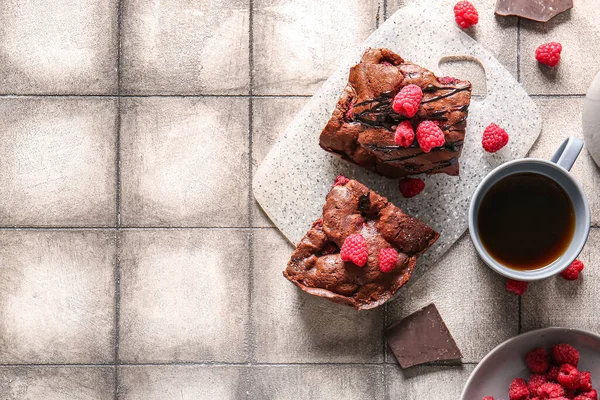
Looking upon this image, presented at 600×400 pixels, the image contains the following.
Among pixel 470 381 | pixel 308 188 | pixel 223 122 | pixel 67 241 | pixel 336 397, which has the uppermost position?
pixel 223 122

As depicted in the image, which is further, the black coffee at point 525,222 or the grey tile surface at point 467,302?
the grey tile surface at point 467,302

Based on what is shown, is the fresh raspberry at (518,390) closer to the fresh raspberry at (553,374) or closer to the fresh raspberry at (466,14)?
the fresh raspberry at (553,374)

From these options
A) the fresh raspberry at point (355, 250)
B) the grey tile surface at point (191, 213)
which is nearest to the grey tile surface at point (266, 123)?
the grey tile surface at point (191, 213)

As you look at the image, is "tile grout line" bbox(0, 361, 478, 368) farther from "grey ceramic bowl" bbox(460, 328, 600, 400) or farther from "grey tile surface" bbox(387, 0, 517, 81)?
"grey tile surface" bbox(387, 0, 517, 81)

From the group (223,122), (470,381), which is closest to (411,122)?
(223,122)

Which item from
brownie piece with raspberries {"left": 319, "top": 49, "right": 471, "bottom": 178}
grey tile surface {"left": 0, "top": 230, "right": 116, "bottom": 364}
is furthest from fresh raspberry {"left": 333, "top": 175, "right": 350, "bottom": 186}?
grey tile surface {"left": 0, "top": 230, "right": 116, "bottom": 364}

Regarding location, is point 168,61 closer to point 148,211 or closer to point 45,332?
point 148,211

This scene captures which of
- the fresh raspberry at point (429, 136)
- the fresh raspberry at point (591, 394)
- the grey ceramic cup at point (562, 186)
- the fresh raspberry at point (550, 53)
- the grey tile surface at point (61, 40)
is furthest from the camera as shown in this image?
the grey tile surface at point (61, 40)

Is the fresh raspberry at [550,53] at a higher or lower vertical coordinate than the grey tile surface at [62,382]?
higher

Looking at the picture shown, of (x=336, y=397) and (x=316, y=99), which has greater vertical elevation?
(x=316, y=99)
